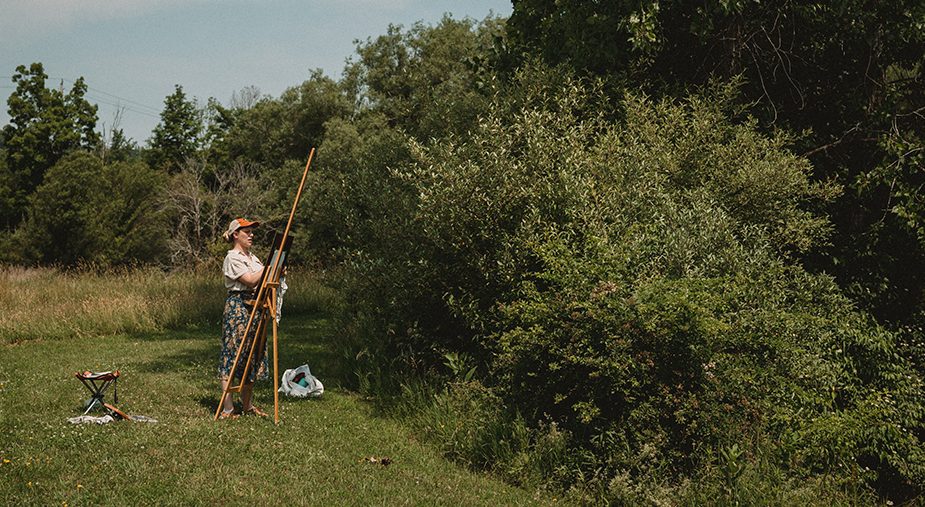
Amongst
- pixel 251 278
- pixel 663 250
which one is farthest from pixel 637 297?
pixel 251 278

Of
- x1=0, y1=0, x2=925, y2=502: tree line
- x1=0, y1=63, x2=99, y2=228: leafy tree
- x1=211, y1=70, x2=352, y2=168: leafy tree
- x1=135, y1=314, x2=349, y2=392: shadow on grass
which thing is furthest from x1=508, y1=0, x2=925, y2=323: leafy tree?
x1=0, y1=63, x2=99, y2=228: leafy tree

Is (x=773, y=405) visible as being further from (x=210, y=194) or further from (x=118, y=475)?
(x=210, y=194)

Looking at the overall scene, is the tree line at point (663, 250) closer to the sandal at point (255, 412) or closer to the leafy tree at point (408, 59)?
the sandal at point (255, 412)

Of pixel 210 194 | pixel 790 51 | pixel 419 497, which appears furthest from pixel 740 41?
pixel 210 194

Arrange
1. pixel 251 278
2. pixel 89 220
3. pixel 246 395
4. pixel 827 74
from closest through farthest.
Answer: pixel 251 278
pixel 246 395
pixel 827 74
pixel 89 220

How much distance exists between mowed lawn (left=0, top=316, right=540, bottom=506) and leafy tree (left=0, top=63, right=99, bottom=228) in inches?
1335

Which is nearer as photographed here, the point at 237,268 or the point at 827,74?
the point at 237,268

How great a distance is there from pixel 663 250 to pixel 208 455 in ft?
16.2

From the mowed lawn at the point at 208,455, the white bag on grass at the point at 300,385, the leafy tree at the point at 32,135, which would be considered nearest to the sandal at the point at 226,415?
the mowed lawn at the point at 208,455

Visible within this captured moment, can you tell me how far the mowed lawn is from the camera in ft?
19.8

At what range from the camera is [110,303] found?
1752cm

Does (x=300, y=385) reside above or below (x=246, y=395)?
below

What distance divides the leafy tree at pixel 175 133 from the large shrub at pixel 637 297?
39729mm

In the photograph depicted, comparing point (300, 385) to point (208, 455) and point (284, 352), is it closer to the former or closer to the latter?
point (208, 455)
